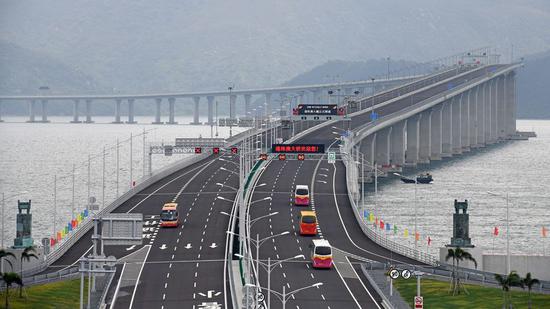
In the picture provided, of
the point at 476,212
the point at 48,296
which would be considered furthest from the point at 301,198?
the point at 48,296

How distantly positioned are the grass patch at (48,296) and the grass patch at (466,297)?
2147 centimetres

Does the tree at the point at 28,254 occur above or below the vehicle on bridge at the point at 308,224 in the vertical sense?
below

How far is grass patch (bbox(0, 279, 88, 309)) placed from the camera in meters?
72.9

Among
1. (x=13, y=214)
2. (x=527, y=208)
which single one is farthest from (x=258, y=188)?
(x=527, y=208)

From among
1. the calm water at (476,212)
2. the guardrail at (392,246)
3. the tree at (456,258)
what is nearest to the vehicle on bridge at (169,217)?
the guardrail at (392,246)

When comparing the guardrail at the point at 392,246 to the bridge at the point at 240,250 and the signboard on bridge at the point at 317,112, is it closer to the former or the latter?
the bridge at the point at 240,250

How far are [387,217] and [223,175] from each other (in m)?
20.5

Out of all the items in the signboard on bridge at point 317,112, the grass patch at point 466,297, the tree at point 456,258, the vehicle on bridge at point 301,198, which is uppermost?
the signboard on bridge at point 317,112

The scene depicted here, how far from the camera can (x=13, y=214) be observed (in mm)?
144750

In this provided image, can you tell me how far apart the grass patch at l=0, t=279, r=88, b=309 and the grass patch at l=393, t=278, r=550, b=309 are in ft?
70.5

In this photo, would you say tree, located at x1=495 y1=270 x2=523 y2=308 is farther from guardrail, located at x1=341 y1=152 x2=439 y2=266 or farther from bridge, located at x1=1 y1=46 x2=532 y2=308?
guardrail, located at x1=341 y1=152 x2=439 y2=266

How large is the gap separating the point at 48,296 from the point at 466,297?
26.5 metres

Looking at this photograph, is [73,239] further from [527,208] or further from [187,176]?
[527,208]

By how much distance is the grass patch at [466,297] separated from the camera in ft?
250
